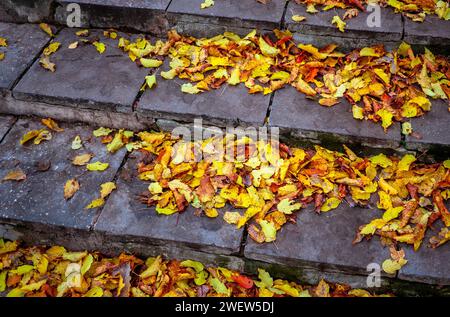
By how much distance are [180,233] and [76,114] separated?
1198 mm

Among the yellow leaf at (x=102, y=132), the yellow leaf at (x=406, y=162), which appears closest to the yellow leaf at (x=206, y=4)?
the yellow leaf at (x=102, y=132)

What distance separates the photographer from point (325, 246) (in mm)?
2189

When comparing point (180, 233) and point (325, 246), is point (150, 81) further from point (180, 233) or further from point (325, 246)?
point (325, 246)

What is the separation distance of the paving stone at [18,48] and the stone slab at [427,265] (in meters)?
2.75

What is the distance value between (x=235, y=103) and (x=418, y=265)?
1440 millimetres

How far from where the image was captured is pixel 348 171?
96.0 inches

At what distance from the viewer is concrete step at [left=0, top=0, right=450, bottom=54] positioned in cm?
284

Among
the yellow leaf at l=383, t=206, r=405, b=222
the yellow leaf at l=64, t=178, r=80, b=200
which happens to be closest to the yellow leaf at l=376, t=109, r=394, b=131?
the yellow leaf at l=383, t=206, r=405, b=222

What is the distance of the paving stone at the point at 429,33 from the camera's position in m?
2.78

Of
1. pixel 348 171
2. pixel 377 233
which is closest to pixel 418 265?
pixel 377 233

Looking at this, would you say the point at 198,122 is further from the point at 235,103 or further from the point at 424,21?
the point at 424,21

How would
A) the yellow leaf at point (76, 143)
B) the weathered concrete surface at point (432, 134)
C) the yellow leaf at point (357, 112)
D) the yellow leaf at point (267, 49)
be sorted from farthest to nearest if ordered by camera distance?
the yellow leaf at point (267, 49) < the yellow leaf at point (76, 143) < the yellow leaf at point (357, 112) < the weathered concrete surface at point (432, 134)

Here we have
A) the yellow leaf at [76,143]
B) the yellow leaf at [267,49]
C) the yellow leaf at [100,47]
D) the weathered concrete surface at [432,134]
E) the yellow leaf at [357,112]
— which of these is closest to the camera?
the weathered concrete surface at [432,134]

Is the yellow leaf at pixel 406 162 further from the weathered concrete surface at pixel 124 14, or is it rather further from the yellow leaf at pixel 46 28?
the yellow leaf at pixel 46 28
